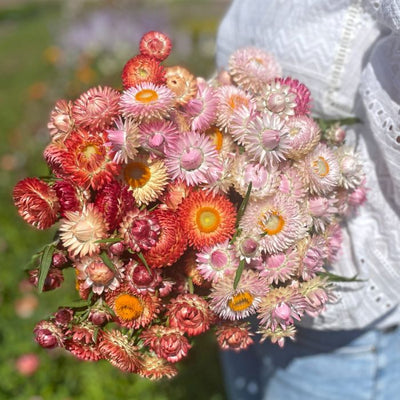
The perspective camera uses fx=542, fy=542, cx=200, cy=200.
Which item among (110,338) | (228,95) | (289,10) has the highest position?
(289,10)

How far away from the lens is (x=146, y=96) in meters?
0.95

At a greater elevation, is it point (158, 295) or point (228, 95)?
point (228, 95)

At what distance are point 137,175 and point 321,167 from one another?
359 millimetres

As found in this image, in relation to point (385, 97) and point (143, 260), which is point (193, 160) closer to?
point (143, 260)

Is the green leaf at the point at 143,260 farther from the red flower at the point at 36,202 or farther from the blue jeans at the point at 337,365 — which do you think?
the blue jeans at the point at 337,365

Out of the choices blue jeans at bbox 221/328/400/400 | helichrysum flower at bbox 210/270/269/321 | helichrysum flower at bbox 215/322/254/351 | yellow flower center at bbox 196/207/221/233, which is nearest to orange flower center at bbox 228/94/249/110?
yellow flower center at bbox 196/207/221/233

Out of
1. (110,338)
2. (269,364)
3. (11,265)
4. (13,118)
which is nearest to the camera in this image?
(110,338)

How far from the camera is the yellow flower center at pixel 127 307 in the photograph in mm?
976

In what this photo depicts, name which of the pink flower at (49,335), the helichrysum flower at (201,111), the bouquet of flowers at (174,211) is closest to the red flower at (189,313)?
the bouquet of flowers at (174,211)

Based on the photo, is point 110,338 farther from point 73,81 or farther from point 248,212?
point 73,81

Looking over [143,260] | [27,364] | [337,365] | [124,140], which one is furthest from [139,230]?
[27,364]

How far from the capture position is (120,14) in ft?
22.4

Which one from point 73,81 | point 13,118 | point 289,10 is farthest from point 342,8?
point 13,118

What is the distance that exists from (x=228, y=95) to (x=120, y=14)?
6.20m
